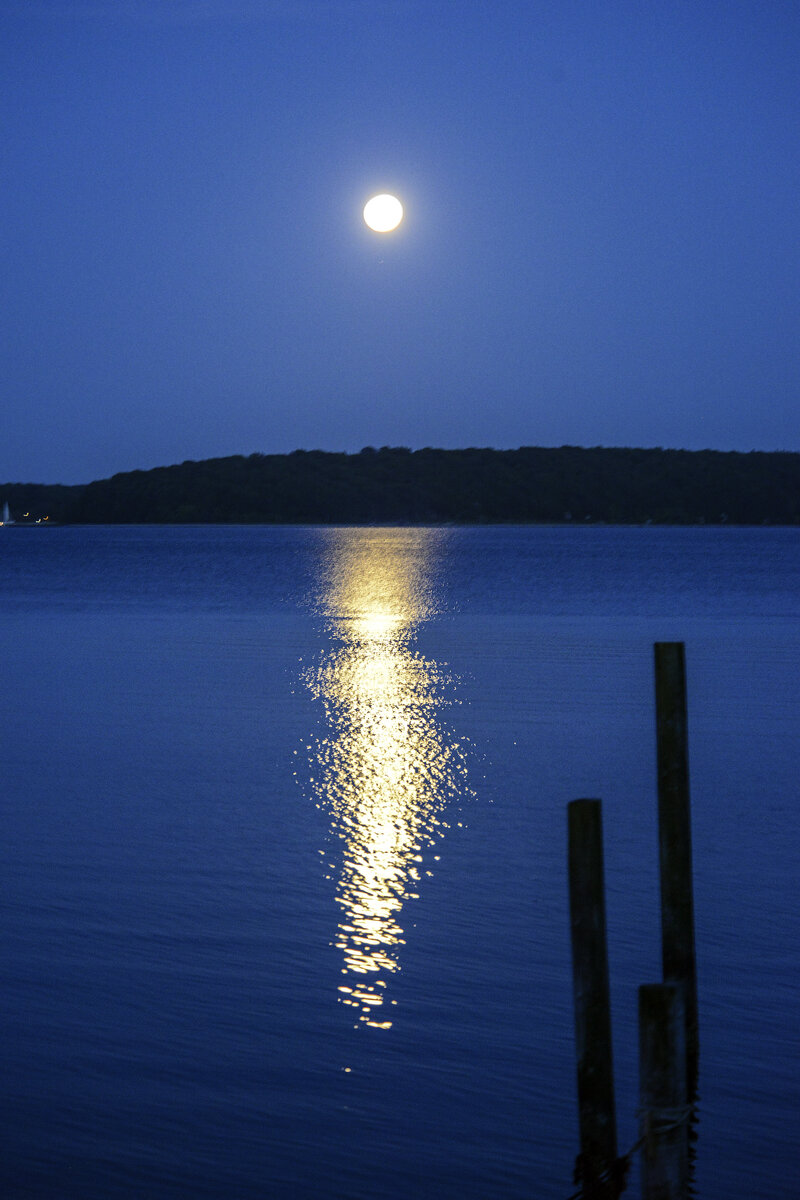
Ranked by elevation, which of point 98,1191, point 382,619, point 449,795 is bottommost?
point 98,1191

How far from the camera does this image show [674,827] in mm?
7316

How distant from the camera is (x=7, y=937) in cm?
938

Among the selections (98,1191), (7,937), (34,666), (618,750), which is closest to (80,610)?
(34,666)

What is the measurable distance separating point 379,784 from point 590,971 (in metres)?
9.34

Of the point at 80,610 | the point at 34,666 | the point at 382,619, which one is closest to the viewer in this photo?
the point at 34,666

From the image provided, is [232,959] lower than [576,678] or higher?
lower

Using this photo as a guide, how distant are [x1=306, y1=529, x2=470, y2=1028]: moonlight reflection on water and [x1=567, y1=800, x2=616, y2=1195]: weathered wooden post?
2.25m

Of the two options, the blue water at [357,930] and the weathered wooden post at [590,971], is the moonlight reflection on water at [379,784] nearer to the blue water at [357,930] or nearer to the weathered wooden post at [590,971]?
the blue water at [357,930]

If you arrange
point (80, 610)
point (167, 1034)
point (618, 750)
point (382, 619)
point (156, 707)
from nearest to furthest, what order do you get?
point (167, 1034) < point (618, 750) < point (156, 707) < point (382, 619) < point (80, 610)

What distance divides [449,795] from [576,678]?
36.0 feet

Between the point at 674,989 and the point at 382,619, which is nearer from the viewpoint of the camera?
the point at 674,989

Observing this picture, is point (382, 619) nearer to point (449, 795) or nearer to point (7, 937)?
point (449, 795)

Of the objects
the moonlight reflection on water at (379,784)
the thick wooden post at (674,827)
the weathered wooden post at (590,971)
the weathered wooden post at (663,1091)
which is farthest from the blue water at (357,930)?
the weathered wooden post at (663,1091)

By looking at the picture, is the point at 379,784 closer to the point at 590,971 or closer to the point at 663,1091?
the point at 590,971
